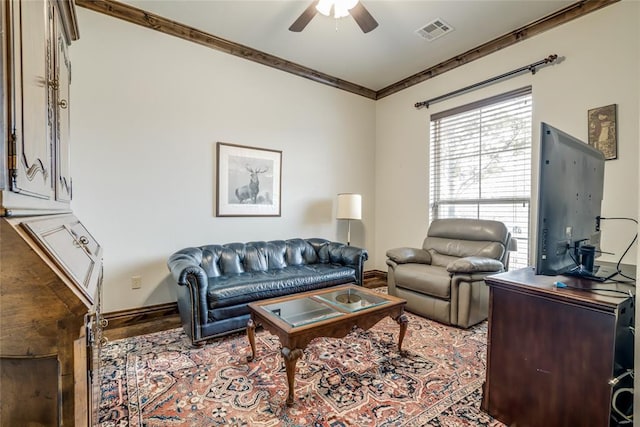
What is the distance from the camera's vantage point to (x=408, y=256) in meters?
3.45

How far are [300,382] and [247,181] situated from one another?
2427 millimetres

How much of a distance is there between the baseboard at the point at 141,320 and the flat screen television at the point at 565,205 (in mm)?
3032

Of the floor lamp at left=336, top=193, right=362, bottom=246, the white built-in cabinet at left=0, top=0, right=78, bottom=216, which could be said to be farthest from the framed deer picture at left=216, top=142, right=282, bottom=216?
the white built-in cabinet at left=0, top=0, right=78, bottom=216

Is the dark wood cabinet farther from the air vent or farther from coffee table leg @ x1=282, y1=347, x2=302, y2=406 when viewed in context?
the air vent

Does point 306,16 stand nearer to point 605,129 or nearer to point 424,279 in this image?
point 424,279

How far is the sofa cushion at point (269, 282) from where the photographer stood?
2.51m

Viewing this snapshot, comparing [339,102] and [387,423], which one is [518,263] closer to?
[387,423]

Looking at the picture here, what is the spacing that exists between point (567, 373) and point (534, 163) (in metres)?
2.57

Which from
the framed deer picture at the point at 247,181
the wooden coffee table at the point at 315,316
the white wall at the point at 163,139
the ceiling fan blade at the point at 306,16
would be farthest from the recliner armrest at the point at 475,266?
the ceiling fan blade at the point at 306,16

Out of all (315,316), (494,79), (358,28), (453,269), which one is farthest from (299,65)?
(315,316)

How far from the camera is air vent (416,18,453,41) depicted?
3098 millimetres

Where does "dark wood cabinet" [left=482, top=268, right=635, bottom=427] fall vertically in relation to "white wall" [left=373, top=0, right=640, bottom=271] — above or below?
below

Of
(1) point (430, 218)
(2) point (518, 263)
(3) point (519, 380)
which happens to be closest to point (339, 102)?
(1) point (430, 218)

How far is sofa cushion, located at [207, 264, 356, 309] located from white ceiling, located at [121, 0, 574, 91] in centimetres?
266
